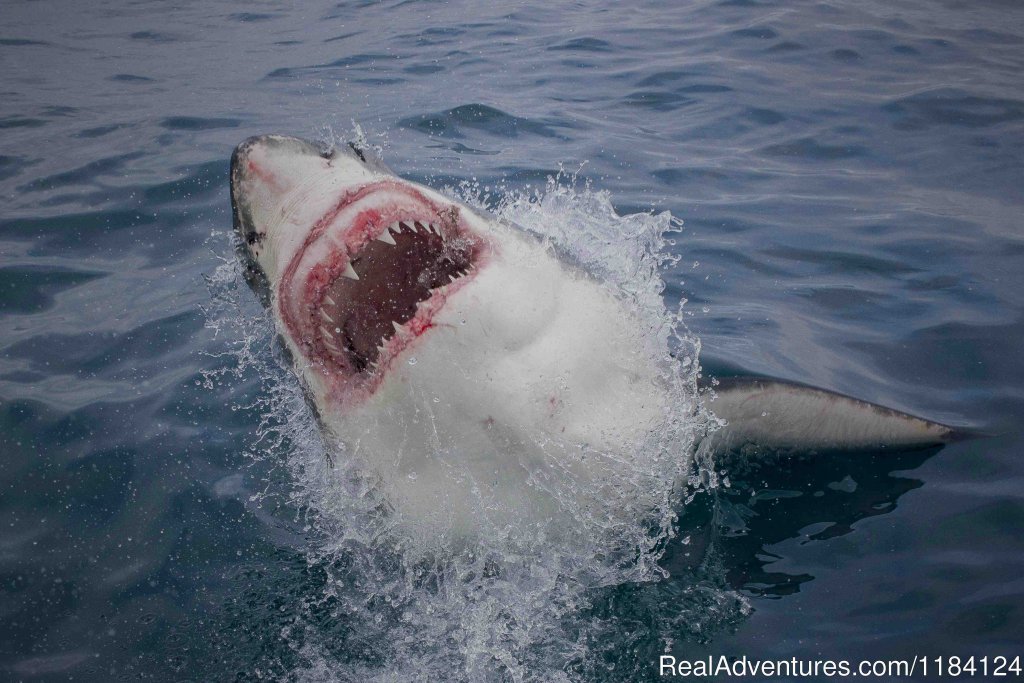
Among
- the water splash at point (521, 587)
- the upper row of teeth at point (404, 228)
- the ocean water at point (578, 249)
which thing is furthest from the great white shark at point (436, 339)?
the ocean water at point (578, 249)

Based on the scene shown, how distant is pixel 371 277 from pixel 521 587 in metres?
1.09

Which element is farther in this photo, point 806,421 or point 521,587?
point 806,421

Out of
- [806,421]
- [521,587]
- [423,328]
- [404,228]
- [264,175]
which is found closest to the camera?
[423,328]

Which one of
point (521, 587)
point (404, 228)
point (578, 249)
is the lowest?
point (521, 587)

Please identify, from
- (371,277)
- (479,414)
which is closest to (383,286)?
(371,277)

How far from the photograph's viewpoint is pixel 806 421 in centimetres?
275

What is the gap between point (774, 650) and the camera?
8.08 ft

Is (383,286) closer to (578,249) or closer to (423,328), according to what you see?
(423,328)

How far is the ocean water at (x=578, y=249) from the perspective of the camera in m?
2.56

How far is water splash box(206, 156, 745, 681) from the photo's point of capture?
2379mm

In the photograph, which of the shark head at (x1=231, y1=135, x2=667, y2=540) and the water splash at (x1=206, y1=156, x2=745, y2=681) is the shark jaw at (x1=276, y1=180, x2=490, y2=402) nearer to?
the shark head at (x1=231, y1=135, x2=667, y2=540)

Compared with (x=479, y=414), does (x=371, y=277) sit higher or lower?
higher

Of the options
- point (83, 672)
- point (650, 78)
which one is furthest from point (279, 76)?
point (83, 672)

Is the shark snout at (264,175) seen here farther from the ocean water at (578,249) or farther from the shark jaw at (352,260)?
the ocean water at (578,249)
